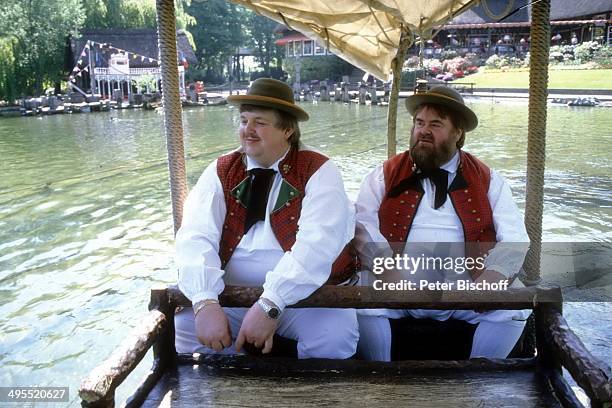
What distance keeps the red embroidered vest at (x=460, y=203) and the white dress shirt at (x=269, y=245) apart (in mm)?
312

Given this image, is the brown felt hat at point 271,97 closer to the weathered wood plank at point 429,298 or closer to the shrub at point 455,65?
the weathered wood plank at point 429,298

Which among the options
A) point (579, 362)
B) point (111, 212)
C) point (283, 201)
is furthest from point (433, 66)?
point (579, 362)

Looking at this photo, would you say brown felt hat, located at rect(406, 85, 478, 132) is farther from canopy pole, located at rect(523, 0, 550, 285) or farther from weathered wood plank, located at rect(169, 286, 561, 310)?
weathered wood plank, located at rect(169, 286, 561, 310)

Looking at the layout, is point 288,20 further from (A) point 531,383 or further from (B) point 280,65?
(B) point 280,65

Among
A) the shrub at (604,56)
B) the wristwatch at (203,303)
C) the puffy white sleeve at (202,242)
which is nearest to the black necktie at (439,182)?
the puffy white sleeve at (202,242)

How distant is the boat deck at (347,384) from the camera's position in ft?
7.15

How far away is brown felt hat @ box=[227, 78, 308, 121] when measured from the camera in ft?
8.71

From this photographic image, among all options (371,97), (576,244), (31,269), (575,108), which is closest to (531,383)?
(576,244)

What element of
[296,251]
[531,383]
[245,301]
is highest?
[296,251]

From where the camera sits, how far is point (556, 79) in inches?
1224

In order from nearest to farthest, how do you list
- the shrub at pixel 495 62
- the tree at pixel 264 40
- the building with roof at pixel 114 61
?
the building with roof at pixel 114 61 < the shrub at pixel 495 62 < the tree at pixel 264 40

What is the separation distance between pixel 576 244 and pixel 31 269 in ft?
20.6

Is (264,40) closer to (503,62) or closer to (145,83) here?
(145,83)

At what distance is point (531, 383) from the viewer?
2309 millimetres
